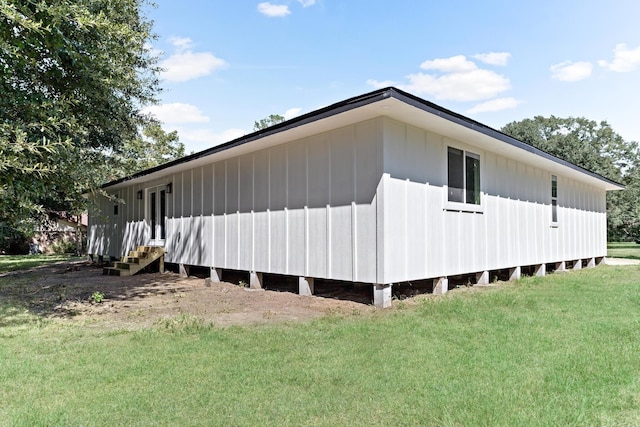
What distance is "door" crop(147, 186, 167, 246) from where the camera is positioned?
12175 mm

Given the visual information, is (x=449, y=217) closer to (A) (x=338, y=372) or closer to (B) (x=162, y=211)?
(A) (x=338, y=372)

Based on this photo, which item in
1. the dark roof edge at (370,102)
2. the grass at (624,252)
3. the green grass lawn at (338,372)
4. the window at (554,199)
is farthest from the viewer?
the grass at (624,252)

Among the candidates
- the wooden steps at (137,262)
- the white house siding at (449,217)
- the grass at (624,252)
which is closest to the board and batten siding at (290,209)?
the white house siding at (449,217)

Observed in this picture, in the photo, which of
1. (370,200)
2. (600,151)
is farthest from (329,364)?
(600,151)

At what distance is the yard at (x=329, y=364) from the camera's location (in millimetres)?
2514

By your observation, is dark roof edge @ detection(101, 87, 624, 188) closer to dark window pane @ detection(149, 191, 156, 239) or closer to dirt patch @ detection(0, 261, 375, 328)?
dirt patch @ detection(0, 261, 375, 328)

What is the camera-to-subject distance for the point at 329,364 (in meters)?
3.39

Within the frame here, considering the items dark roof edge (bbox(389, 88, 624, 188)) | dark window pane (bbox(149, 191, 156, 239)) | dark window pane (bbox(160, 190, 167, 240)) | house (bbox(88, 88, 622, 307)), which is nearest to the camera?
dark roof edge (bbox(389, 88, 624, 188))

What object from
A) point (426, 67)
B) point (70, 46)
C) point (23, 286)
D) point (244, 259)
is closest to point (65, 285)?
point (23, 286)

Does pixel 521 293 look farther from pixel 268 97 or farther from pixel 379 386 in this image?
pixel 268 97

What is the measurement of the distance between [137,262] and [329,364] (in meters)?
9.49

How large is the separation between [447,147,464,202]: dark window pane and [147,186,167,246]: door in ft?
27.0

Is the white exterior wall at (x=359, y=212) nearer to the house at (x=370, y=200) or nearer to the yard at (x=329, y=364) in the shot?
the house at (x=370, y=200)

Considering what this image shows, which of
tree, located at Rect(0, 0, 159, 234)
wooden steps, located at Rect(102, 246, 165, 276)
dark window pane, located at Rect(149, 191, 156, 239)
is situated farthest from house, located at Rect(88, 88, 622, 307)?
tree, located at Rect(0, 0, 159, 234)
